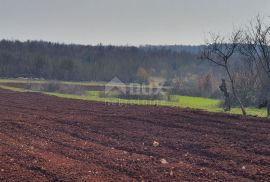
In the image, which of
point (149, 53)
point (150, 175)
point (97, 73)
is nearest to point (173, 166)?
point (150, 175)

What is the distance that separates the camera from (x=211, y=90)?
5981 cm

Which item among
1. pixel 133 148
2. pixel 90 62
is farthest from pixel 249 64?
pixel 90 62

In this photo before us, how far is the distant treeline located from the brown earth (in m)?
47.5

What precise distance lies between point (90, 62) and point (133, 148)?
93061 millimetres

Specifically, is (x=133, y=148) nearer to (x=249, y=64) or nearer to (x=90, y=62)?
(x=249, y=64)

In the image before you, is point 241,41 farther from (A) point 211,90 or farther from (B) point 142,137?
(A) point 211,90

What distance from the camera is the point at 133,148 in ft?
49.8

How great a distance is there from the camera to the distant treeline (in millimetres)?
91562

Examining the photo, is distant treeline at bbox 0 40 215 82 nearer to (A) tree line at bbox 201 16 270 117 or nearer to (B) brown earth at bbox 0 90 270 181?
(A) tree line at bbox 201 16 270 117

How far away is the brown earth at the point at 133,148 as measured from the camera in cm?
1156

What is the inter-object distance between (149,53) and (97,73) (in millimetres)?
38856

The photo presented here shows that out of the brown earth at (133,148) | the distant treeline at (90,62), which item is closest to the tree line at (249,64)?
the brown earth at (133,148)

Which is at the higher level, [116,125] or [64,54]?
[64,54]

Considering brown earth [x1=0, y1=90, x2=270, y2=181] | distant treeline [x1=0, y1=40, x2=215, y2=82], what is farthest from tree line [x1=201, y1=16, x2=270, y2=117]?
distant treeline [x1=0, y1=40, x2=215, y2=82]
